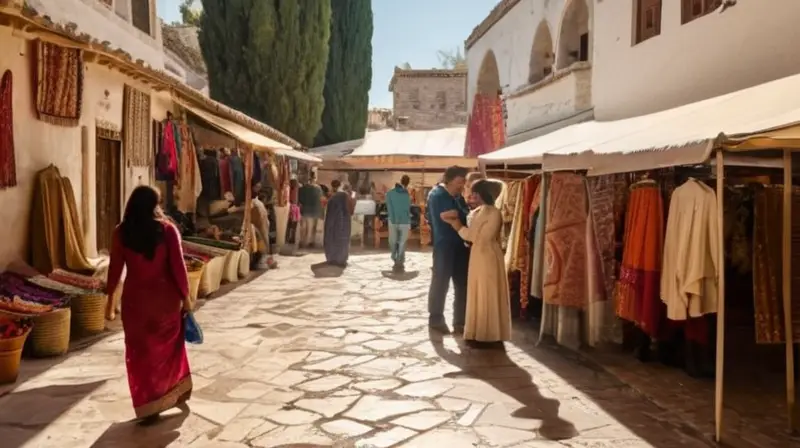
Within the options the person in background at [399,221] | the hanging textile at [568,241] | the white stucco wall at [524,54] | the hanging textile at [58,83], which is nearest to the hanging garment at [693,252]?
the hanging textile at [568,241]

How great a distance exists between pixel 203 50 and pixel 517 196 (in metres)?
16.9

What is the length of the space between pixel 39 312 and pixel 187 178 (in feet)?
17.0

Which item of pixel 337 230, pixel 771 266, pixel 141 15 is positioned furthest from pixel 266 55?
pixel 771 266

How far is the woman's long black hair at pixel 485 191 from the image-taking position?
6957 millimetres

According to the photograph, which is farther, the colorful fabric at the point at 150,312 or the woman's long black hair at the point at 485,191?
the woman's long black hair at the point at 485,191

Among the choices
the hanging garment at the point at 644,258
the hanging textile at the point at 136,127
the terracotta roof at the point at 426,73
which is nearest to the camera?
the hanging garment at the point at 644,258

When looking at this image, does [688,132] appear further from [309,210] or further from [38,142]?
[309,210]

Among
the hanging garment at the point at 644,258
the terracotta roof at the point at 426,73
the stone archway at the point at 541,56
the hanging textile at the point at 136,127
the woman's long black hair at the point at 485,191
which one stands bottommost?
the hanging garment at the point at 644,258

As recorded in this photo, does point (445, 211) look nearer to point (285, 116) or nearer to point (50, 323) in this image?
point (50, 323)

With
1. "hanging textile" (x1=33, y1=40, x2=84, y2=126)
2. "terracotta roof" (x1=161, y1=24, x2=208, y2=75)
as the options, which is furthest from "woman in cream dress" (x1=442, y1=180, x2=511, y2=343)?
"terracotta roof" (x1=161, y1=24, x2=208, y2=75)

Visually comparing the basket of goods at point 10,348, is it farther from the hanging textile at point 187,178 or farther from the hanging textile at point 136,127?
the hanging textile at point 187,178

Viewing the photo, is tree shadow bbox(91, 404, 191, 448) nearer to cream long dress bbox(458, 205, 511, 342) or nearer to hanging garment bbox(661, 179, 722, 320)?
cream long dress bbox(458, 205, 511, 342)

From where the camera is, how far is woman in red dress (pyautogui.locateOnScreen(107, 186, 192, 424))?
15.2ft

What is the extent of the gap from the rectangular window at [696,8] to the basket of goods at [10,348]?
25.1ft
